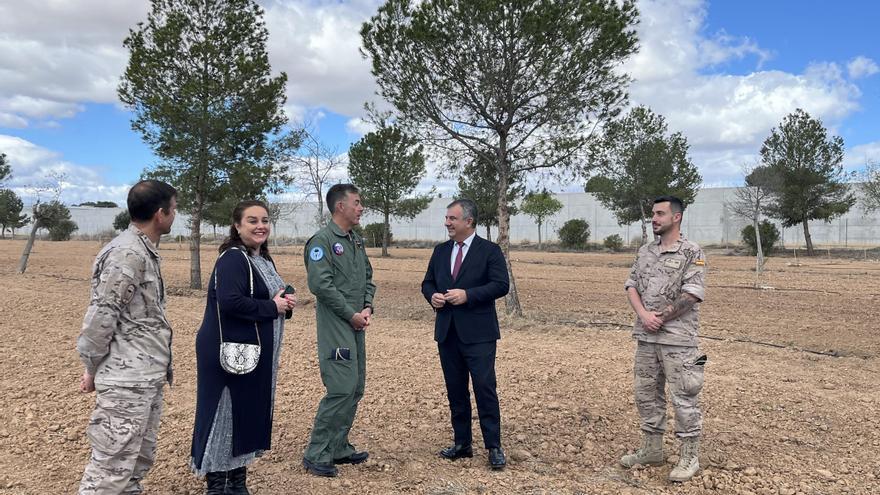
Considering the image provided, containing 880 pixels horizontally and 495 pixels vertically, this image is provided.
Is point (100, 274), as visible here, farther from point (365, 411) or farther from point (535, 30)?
A: point (535, 30)

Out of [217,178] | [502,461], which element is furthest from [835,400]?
[217,178]

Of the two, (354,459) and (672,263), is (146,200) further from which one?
(672,263)

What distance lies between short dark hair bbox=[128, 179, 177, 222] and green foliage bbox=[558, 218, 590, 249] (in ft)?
143

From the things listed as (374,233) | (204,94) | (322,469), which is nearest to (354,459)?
(322,469)

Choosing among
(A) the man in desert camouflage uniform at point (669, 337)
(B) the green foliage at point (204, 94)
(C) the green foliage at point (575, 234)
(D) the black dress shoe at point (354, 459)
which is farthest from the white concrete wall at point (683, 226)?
(A) the man in desert camouflage uniform at point (669, 337)

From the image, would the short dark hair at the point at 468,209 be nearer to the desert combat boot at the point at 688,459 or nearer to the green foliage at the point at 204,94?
the desert combat boot at the point at 688,459

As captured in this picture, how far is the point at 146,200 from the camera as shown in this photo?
3.02 meters

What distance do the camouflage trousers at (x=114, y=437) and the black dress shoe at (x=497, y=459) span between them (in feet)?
7.28

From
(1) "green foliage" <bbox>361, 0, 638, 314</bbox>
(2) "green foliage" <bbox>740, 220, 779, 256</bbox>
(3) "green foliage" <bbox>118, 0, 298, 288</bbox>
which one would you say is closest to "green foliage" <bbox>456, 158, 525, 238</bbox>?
(1) "green foliage" <bbox>361, 0, 638, 314</bbox>

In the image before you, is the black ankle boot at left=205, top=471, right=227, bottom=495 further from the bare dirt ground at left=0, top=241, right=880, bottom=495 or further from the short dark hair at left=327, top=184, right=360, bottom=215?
the short dark hair at left=327, top=184, right=360, bottom=215

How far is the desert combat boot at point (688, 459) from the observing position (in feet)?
13.0

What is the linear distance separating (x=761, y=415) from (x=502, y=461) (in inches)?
106

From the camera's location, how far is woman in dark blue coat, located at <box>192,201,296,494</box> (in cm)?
333

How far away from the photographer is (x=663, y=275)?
4.14m
